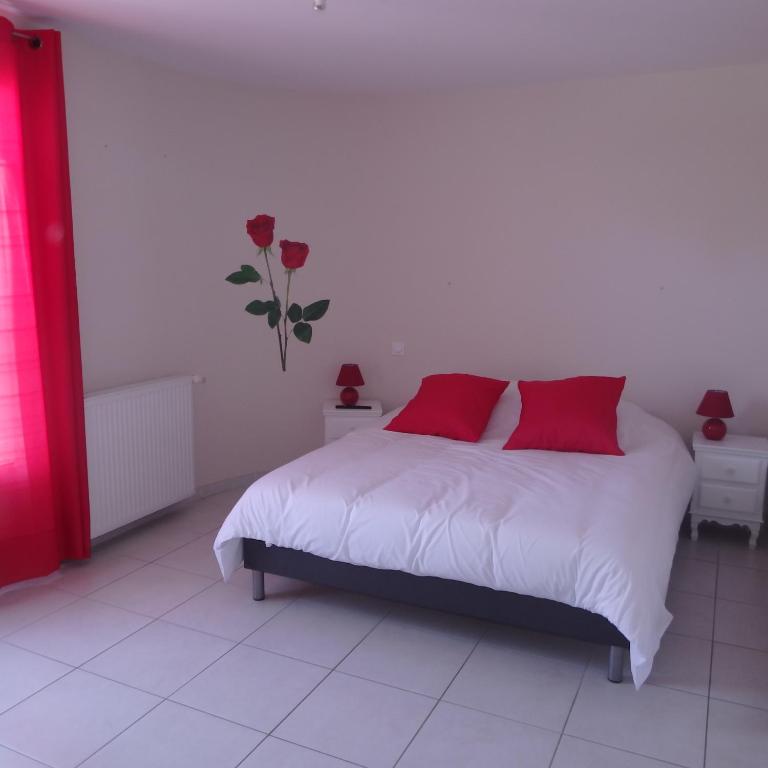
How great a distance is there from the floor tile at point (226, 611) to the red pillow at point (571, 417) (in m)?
1.42

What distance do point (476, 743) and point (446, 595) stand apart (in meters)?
0.59

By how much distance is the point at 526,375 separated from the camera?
4.39m

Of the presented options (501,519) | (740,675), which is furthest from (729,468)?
(501,519)

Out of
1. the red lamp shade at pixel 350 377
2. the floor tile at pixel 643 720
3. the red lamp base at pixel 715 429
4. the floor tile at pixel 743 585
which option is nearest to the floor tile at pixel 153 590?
the red lamp shade at pixel 350 377

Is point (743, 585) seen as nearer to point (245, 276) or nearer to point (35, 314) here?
point (245, 276)

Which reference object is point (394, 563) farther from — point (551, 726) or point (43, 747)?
point (43, 747)

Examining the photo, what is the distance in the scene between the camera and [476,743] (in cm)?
217

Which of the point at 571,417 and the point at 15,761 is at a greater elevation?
the point at 571,417

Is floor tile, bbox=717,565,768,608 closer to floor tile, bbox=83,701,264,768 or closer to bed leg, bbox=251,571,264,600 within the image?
bed leg, bbox=251,571,264,600

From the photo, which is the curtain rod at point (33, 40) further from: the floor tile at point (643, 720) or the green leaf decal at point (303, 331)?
the floor tile at point (643, 720)

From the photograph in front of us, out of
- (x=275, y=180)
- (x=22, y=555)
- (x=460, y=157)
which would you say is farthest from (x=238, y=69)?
(x=22, y=555)

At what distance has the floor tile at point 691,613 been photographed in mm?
2834

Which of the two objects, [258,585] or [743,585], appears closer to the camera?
[258,585]

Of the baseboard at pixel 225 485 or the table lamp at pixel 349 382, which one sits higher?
the table lamp at pixel 349 382
